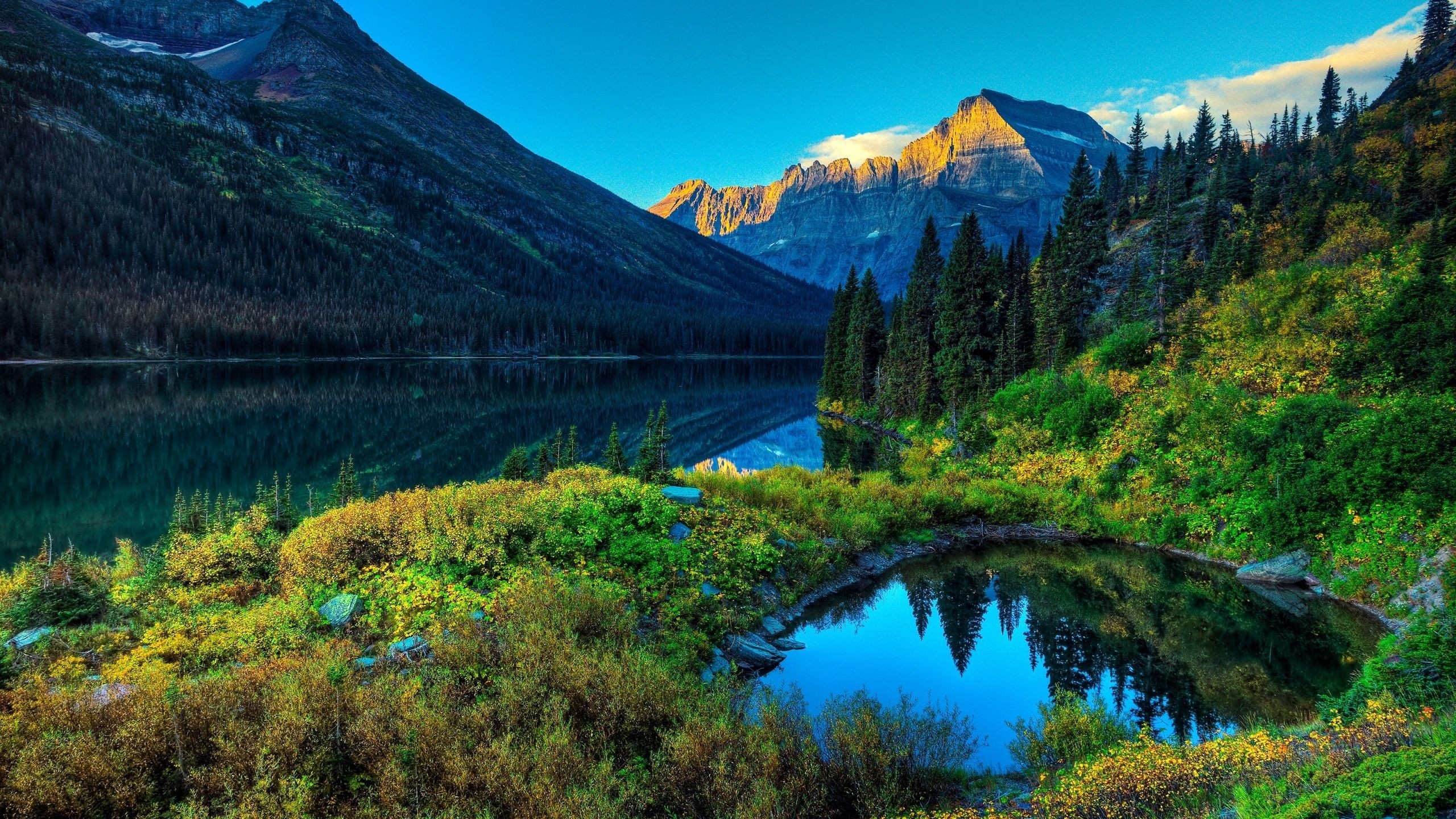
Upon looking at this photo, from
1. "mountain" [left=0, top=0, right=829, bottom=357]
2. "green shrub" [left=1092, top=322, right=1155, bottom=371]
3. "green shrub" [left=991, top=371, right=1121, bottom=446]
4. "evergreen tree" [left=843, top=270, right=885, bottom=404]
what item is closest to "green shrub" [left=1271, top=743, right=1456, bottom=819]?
"green shrub" [left=991, top=371, right=1121, bottom=446]

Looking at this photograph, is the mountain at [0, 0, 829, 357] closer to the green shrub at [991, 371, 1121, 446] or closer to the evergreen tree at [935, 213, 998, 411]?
the evergreen tree at [935, 213, 998, 411]

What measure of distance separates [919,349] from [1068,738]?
46386 millimetres

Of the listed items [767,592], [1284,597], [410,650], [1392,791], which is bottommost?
[767,592]

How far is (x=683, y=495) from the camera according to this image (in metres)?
19.8

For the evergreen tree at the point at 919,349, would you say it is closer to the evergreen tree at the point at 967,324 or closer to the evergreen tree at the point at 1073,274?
the evergreen tree at the point at 967,324

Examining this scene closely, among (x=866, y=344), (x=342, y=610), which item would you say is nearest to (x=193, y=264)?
(x=866, y=344)

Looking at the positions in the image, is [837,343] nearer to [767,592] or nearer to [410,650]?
[767,592]

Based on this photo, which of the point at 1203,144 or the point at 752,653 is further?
the point at 1203,144

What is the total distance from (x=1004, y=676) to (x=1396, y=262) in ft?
89.8

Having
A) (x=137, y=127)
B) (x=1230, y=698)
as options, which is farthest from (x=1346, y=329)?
(x=137, y=127)

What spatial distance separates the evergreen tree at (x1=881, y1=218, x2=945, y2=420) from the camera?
51.3 meters

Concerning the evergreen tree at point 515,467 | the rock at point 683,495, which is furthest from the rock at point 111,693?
the evergreen tree at point 515,467

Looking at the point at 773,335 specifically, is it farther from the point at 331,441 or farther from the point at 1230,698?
the point at 1230,698

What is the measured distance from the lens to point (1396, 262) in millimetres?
25703
